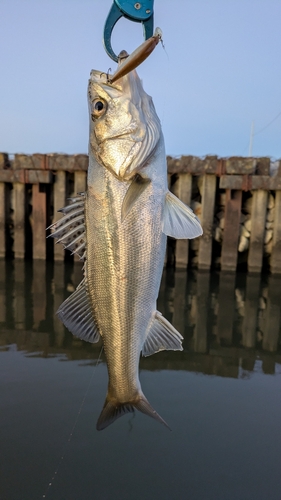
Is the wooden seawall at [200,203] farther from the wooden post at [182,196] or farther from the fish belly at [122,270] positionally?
the fish belly at [122,270]

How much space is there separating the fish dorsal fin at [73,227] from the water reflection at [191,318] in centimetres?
269

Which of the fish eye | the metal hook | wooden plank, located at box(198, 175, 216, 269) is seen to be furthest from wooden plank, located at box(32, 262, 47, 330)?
the metal hook

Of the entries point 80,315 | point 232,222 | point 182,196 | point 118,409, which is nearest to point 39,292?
point 182,196

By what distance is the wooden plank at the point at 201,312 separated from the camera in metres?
5.49

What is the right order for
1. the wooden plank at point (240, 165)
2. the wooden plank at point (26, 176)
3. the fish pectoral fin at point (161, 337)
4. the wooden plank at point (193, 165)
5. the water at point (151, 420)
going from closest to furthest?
the fish pectoral fin at point (161, 337) < the water at point (151, 420) < the wooden plank at point (240, 165) < the wooden plank at point (193, 165) < the wooden plank at point (26, 176)

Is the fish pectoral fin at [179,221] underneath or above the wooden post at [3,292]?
above

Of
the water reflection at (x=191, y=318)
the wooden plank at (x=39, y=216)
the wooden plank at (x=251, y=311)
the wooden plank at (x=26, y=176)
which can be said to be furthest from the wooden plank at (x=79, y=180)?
the wooden plank at (x=251, y=311)

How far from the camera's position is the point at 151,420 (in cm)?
366

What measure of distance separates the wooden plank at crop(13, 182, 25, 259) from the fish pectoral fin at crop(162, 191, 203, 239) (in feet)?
28.8

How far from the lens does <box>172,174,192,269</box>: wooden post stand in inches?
386

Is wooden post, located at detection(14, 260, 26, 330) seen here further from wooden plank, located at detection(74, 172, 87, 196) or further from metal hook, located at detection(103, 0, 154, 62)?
metal hook, located at detection(103, 0, 154, 62)

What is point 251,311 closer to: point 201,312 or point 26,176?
point 201,312

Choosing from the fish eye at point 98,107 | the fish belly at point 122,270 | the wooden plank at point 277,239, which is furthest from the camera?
the wooden plank at point 277,239

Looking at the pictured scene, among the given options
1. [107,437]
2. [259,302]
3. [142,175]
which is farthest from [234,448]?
[259,302]
